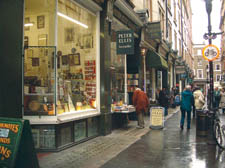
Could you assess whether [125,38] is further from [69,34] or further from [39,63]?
[39,63]

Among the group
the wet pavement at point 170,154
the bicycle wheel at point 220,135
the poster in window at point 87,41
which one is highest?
the poster in window at point 87,41

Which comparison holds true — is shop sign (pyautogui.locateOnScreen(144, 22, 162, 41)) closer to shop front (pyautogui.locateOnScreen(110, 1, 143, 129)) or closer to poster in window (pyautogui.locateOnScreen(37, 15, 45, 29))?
shop front (pyautogui.locateOnScreen(110, 1, 143, 129))

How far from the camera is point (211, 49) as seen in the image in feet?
32.9

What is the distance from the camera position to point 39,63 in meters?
7.34

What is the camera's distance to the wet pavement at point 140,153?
19.7 feet

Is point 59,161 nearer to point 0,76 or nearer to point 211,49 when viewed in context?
point 0,76

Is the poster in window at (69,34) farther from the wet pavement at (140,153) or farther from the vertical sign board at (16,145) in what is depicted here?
the vertical sign board at (16,145)

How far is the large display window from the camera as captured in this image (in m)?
7.25

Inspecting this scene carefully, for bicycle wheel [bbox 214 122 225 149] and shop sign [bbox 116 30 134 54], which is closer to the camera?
bicycle wheel [bbox 214 122 225 149]

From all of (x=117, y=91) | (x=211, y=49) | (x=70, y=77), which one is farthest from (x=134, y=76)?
(x=70, y=77)

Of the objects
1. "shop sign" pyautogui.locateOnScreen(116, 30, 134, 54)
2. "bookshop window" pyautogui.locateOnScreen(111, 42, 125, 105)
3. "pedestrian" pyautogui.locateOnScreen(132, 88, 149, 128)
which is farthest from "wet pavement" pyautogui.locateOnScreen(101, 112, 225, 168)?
"shop sign" pyautogui.locateOnScreen(116, 30, 134, 54)


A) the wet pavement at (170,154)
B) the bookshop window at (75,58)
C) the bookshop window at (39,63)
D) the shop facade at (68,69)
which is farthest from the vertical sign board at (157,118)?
the bookshop window at (39,63)

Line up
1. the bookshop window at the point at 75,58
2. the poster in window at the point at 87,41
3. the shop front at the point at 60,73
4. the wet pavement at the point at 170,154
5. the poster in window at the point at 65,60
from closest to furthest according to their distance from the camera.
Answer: the wet pavement at the point at 170,154, the shop front at the point at 60,73, the bookshop window at the point at 75,58, the poster in window at the point at 65,60, the poster in window at the point at 87,41

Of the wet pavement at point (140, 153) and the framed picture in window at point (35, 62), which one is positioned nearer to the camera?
the wet pavement at point (140, 153)
